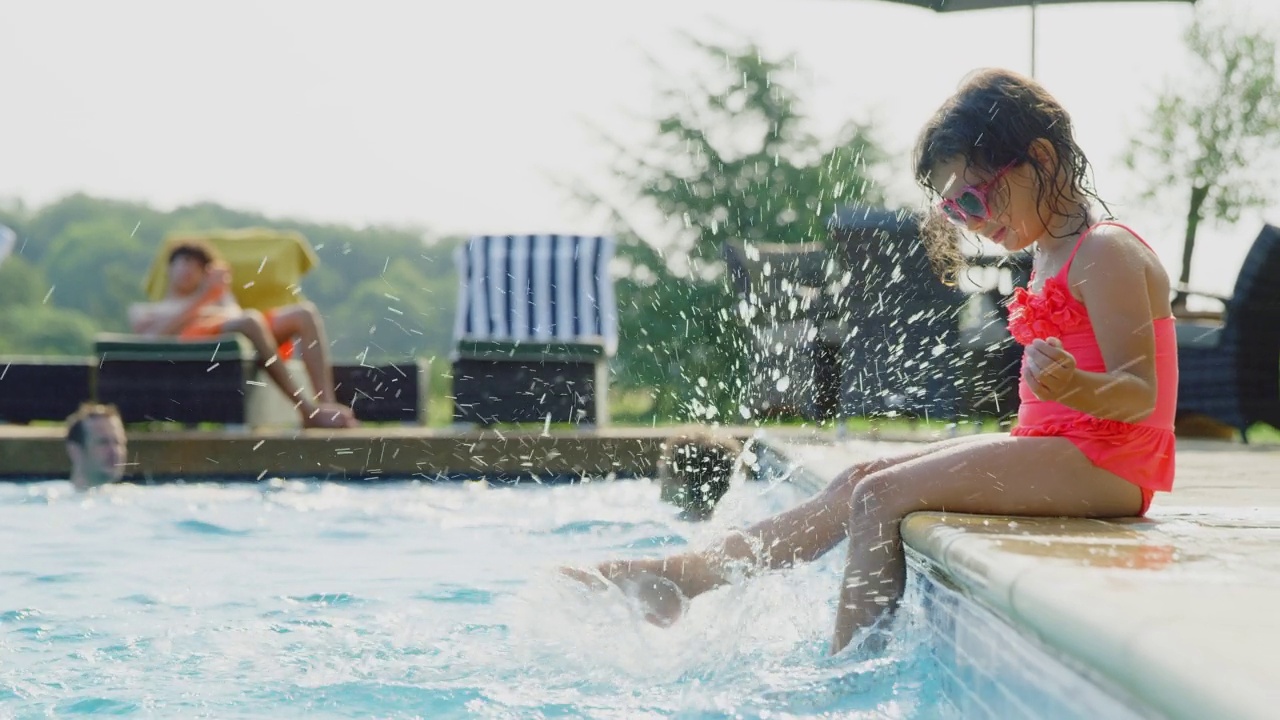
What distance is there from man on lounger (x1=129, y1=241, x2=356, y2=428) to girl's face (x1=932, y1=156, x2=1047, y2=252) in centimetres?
492

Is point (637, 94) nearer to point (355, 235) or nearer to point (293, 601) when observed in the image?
point (355, 235)

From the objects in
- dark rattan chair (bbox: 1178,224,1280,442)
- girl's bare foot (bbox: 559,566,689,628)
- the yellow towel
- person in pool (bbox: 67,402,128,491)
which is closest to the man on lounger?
the yellow towel

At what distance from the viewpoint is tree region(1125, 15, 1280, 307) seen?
13.4m

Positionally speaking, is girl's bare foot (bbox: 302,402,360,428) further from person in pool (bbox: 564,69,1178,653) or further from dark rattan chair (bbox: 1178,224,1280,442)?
person in pool (bbox: 564,69,1178,653)

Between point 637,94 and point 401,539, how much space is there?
13394 millimetres

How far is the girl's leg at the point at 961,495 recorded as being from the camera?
1.87 metres

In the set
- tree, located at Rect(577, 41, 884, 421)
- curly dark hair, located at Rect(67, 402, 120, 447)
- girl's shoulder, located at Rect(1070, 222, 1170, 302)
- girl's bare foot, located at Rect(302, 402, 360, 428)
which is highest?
tree, located at Rect(577, 41, 884, 421)

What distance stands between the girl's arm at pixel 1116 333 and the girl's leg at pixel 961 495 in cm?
12

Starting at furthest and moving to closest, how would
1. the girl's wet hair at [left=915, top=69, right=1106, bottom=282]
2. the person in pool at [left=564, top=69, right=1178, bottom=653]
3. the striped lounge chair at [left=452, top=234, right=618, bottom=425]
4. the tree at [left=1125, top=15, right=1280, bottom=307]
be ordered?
the tree at [left=1125, top=15, right=1280, bottom=307], the striped lounge chair at [left=452, top=234, right=618, bottom=425], the girl's wet hair at [left=915, top=69, right=1106, bottom=282], the person in pool at [left=564, top=69, right=1178, bottom=653]

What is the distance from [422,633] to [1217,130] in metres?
13.2

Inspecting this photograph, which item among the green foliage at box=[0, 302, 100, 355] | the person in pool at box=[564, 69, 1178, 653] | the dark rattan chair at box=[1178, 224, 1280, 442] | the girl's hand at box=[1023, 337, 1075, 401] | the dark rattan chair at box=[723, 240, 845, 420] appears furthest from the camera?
the green foliage at box=[0, 302, 100, 355]

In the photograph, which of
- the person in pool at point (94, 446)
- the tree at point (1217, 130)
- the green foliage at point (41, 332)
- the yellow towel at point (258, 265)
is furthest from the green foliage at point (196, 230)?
the person in pool at point (94, 446)

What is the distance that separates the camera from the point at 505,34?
50.3 feet

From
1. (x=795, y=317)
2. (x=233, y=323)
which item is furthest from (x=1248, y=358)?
(x=233, y=323)
